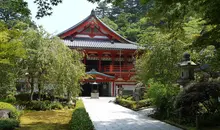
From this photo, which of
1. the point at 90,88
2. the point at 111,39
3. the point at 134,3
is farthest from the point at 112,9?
the point at 90,88

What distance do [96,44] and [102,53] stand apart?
6.99ft

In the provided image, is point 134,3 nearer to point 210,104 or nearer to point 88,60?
point 88,60

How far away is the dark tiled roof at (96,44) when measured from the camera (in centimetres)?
3284

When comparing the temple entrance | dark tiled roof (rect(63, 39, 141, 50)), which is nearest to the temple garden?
the temple entrance

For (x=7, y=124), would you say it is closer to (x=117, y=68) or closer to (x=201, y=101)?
(x=201, y=101)

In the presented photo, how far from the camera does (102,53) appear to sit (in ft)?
117

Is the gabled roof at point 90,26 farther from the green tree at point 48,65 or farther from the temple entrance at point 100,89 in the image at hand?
the green tree at point 48,65

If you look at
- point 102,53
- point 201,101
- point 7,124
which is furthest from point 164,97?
point 102,53

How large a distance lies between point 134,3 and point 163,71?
2434 inches

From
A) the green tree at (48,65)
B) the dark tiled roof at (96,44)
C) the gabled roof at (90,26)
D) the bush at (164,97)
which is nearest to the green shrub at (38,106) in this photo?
the green tree at (48,65)

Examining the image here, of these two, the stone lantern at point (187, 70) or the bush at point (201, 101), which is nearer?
the bush at point (201, 101)

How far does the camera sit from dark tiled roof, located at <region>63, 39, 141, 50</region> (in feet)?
108

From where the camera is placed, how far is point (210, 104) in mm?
10992

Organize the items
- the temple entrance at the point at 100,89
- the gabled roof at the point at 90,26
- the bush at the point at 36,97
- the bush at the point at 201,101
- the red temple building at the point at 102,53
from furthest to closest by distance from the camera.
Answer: the gabled roof at the point at 90,26, the temple entrance at the point at 100,89, the red temple building at the point at 102,53, the bush at the point at 36,97, the bush at the point at 201,101
